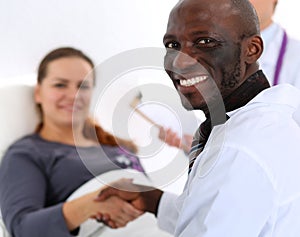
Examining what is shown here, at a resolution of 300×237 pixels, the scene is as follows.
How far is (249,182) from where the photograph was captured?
0.76 m

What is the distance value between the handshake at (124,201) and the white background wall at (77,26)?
27.0 inches

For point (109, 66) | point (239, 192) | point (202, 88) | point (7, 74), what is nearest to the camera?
point (239, 192)

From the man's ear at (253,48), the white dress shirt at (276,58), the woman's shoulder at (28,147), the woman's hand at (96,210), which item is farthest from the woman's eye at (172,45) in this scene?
the woman's shoulder at (28,147)

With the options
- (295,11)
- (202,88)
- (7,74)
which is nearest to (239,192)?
(202,88)

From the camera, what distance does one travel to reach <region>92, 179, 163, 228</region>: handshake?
1.35 m

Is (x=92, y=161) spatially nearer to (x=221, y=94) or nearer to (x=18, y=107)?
(x=18, y=107)

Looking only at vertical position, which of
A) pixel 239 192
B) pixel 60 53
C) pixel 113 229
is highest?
pixel 239 192

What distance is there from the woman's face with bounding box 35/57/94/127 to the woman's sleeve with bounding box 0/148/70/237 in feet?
0.67

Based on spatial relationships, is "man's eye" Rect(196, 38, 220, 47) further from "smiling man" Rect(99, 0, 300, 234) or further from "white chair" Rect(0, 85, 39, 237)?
"white chair" Rect(0, 85, 39, 237)

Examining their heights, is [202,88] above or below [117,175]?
above

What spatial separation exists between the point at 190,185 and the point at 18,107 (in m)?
1.23

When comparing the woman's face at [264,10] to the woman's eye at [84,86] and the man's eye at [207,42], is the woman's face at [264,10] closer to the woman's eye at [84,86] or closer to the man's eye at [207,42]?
the woman's eye at [84,86]

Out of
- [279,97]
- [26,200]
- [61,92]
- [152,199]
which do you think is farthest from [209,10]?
[61,92]

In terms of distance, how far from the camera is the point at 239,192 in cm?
76
